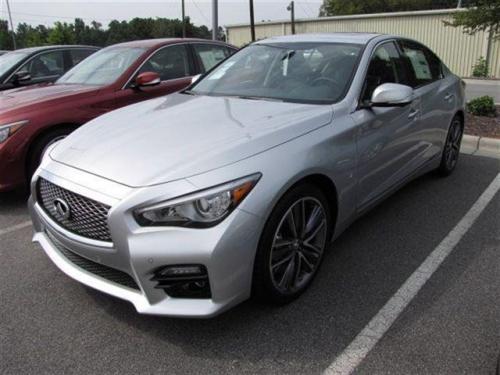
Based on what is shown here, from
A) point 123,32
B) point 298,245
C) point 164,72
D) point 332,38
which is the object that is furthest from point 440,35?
point 123,32

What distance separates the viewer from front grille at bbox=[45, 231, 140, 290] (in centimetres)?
251

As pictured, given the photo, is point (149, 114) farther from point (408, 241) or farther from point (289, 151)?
point (408, 241)

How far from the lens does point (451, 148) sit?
5324mm

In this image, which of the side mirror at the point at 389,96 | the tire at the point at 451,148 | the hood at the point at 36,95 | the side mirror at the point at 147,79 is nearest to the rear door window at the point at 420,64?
the tire at the point at 451,148

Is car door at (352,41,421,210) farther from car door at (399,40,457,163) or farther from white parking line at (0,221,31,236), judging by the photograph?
white parking line at (0,221,31,236)

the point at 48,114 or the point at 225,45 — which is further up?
the point at 225,45

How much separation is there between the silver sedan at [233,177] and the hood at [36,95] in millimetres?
1712

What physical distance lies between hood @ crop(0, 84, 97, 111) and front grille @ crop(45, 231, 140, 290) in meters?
2.53

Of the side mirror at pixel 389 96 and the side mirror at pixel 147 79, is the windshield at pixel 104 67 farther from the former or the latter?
the side mirror at pixel 389 96

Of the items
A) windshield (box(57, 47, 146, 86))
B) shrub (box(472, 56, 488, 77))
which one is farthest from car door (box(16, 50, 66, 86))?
shrub (box(472, 56, 488, 77))

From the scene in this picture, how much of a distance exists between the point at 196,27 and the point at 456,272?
7049cm

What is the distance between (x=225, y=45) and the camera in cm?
699

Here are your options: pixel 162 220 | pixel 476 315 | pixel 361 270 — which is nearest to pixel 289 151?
pixel 162 220

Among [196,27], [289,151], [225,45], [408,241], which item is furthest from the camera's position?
[196,27]
